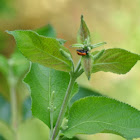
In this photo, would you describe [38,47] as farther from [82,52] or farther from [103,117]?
[103,117]

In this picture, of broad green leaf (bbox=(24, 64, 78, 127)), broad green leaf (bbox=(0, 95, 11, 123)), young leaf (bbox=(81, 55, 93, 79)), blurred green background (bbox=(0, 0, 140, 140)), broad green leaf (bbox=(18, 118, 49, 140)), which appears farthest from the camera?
blurred green background (bbox=(0, 0, 140, 140))

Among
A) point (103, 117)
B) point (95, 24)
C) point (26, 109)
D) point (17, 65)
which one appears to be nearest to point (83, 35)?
point (103, 117)

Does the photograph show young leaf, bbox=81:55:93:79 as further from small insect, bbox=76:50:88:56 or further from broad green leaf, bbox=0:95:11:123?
broad green leaf, bbox=0:95:11:123

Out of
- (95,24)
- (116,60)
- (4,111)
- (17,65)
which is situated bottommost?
(95,24)

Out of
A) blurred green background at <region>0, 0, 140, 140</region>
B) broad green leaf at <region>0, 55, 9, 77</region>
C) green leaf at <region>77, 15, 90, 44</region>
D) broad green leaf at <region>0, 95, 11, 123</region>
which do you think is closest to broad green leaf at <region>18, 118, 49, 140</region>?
blurred green background at <region>0, 0, 140, 140</region>

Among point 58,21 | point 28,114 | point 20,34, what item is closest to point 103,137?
point 58,21
